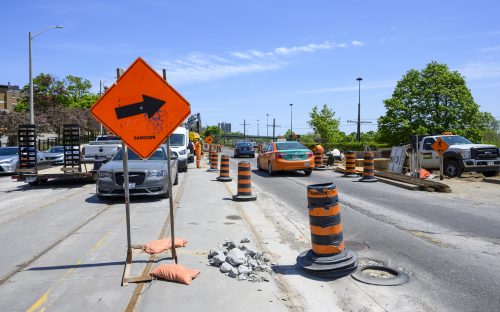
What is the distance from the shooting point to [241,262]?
5.16m

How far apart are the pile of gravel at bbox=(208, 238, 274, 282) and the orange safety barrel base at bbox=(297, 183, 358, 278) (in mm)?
518

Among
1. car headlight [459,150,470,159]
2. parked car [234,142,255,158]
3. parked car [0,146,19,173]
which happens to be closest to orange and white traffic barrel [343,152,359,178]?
car headlight [459,150,470,159]

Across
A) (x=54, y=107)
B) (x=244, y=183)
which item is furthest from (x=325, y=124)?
(x=244, y=183)

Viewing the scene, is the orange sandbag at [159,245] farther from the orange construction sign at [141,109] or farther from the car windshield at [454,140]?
the car windshield at [454,140]

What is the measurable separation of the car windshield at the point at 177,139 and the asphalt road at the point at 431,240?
10.1 m

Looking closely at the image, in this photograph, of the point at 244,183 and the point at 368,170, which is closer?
the point at 244,183

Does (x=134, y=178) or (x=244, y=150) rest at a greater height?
(x=134, y=178)

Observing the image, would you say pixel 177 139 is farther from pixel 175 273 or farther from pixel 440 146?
pixel 175 273

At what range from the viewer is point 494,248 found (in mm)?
6172

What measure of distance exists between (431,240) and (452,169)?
11795 millimetres

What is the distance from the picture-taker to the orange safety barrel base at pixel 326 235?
506 centimetres

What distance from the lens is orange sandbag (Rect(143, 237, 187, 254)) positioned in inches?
232

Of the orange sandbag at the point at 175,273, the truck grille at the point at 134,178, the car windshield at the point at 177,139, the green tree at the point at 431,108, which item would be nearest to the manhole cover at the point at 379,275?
the orange sandbag at the point at 175,273

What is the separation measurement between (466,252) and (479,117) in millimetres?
44800
